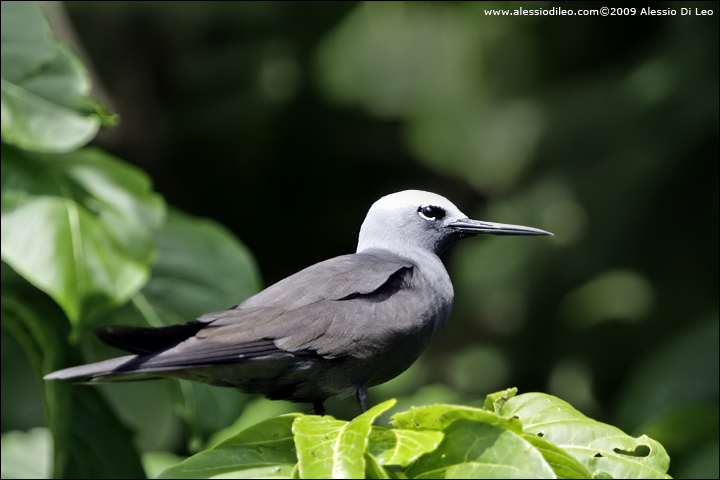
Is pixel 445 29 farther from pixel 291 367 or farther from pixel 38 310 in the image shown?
pixel 291 367

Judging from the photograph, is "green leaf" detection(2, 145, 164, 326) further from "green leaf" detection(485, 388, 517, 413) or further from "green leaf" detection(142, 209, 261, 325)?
"green leaf" detection(485, 388, 517, 413)

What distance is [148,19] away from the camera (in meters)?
5.77

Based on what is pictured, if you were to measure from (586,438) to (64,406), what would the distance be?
6.05ft

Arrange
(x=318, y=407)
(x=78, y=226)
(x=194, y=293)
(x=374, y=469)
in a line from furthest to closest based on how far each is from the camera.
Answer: (x=194, y=293) < (x=78, y=226) < (x=318, y=407) < (x=374, y=469)

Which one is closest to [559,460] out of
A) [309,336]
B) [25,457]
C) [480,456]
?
[480,456]

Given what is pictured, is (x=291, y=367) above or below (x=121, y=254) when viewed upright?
below

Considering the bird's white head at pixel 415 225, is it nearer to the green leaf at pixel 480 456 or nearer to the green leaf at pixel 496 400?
the green leaf at pixel 496 400

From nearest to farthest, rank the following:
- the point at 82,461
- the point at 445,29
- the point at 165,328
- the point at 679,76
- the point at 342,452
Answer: the point at 342,452 < the point at 165,328 < the point at 82,461 < the point at 679,76 < the point at 445,29

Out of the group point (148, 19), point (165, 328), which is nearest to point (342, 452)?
point (165, 328)

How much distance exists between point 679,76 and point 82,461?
12.5ft

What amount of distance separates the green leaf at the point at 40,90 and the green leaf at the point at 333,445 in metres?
1.56

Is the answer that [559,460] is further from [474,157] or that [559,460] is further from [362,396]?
[474,157]

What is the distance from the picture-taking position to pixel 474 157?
5270mm

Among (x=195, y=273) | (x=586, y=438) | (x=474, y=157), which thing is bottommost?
(x=586, y=438)
